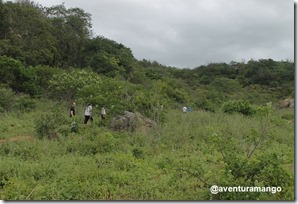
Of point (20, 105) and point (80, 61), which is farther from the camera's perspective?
point (80, 61)

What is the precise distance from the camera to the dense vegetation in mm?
5410

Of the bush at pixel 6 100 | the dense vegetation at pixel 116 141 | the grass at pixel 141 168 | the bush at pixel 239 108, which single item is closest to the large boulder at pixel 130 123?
the dense vegetation at pixel 116 141

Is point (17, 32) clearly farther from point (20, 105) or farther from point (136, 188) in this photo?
point (136, 188)

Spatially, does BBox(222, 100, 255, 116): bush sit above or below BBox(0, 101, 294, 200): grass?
above

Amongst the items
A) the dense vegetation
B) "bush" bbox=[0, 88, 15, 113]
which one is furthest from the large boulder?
"bush" bbox=[0, 88, 15, 113]

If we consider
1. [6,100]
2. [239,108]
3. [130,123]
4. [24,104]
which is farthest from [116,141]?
[24,104]

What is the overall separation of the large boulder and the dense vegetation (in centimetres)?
41

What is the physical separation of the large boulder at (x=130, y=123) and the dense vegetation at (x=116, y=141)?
407mm

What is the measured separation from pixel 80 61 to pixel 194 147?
29.4 m

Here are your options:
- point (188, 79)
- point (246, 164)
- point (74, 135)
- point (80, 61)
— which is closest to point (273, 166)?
point (246, 164)

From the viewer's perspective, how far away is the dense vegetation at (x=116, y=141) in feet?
17.7

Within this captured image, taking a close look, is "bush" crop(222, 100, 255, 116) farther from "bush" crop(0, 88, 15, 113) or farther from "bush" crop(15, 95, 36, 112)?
"bush" crop(0, 88, 15, 113)

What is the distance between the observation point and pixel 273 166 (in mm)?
5059

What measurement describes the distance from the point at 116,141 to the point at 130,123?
2978 mm
